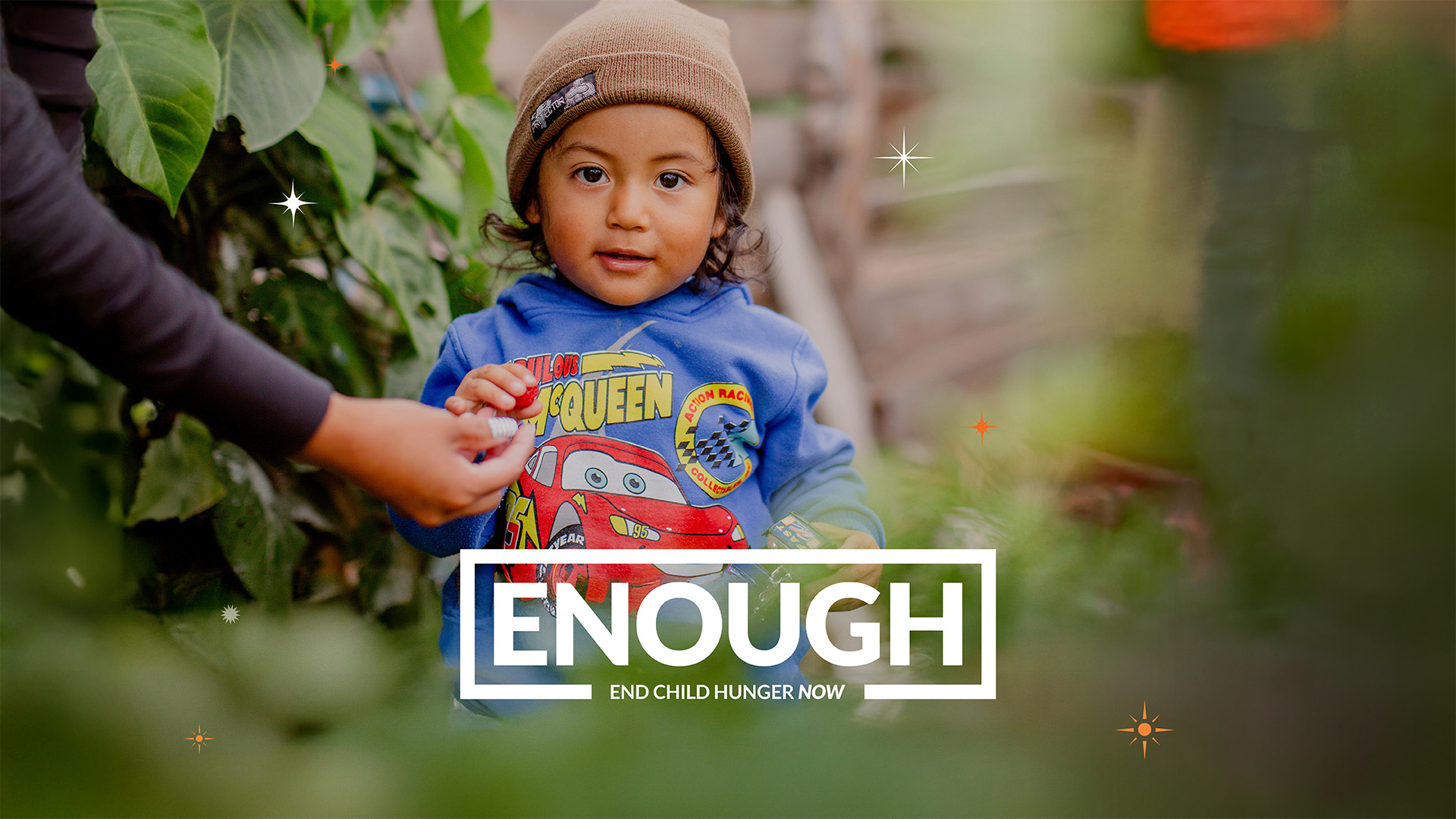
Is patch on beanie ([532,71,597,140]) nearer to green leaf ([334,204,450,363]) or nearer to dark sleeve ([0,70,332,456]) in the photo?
green leaf ([334,204,450,363])

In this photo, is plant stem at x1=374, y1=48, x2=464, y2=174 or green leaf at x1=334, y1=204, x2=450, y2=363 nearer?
green leaf at x1=334, y1=204, x2=450, y2=363

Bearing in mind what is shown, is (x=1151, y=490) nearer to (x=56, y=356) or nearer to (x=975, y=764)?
(x=975, y=764)

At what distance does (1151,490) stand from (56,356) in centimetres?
113

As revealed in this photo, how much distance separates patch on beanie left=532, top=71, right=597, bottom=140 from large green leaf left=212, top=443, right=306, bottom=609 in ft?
1.55

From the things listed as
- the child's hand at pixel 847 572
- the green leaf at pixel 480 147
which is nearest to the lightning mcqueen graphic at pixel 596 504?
the child's hand at pixel 847 572

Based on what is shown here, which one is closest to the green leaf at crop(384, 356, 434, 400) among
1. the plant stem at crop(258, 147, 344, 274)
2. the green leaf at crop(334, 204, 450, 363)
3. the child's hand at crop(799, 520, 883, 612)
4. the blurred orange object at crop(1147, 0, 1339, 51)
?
the green leaf at crop(334, 204, 450, 363)

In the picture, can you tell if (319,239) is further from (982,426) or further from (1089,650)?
(1089,650)

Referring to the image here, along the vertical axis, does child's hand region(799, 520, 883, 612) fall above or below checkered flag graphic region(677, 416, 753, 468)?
below

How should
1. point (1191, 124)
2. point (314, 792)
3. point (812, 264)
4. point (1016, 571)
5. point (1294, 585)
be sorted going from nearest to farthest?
point (314, 792) < point (1294, 585) < point (1191, 124) < point (1016, 571) < point (812, 264)

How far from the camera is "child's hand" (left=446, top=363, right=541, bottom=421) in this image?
0.76 m

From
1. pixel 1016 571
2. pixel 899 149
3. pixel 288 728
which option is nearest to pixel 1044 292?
pixel 899 149

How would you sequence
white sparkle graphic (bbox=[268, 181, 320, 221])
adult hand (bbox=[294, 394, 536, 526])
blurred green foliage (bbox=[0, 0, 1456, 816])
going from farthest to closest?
white sparkle graphic (bbox=[268, 181, 320, 221]) → adult hand (bbox=[294, 394, 536, 526]) → blurred green foliage (bbox=[0, 0, 1456, 816])

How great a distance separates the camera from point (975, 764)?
1.02 feet

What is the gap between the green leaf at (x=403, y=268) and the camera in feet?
3.00
